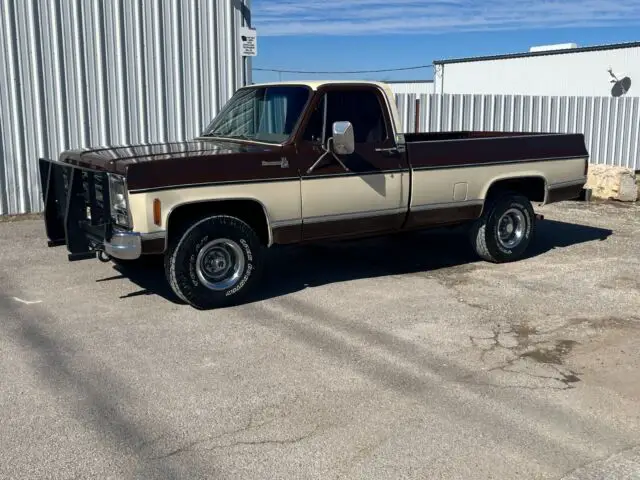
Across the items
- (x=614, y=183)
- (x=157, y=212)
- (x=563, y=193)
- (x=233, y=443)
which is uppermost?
(x=157, y=212)

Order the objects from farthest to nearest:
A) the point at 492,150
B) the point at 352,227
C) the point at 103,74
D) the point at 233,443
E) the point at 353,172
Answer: the point at 103,74
the point at 492,150
the point at 352,227
the point at 353,172
the point at 233,443

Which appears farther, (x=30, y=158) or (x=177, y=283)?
(x=30, y=158)

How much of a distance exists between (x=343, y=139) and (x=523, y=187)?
3168 millimetres

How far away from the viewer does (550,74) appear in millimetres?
24531

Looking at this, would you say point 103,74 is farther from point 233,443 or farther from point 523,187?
point 233,443

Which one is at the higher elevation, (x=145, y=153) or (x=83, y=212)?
(x=145, y=153)

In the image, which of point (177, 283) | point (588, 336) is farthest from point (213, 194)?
point (588, 336)

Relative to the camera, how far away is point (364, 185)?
677 cm

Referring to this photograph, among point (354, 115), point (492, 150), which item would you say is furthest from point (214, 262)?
point (492, 150)

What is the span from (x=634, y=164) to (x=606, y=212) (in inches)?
235

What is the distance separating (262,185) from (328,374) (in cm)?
208

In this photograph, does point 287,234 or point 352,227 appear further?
point 352,227

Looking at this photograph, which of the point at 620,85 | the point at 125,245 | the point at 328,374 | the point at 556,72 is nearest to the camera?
the point at 328,374

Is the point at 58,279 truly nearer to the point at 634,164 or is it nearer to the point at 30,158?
the point at 30,158
